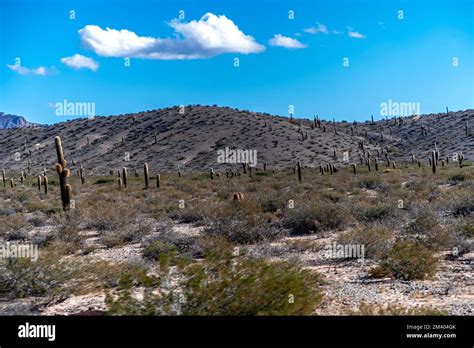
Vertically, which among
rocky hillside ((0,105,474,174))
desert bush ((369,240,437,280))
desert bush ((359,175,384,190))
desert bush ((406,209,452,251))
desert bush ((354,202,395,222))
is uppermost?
rocky hillside ((0,105,474,174))

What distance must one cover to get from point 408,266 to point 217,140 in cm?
6064

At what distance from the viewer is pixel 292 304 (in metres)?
5.25

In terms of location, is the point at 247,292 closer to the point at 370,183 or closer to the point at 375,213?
the point at 375,213

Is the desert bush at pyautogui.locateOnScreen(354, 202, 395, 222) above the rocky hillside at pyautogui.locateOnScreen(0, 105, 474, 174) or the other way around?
the other way around

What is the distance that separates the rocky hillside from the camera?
205 ft

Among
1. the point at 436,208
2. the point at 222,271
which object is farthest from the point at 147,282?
the point at 436,208

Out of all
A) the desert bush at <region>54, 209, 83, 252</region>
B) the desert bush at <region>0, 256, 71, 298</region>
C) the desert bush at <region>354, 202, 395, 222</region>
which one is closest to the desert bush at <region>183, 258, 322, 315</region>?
the desert bush at <region>0, 256, 71, 298</region>

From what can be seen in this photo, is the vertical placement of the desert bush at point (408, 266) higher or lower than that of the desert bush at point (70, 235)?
lower

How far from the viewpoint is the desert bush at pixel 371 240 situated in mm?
9891

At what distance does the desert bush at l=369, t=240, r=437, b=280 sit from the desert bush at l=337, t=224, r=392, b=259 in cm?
111

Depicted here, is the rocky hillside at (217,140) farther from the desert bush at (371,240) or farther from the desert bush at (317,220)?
the desert bush at (371,240)

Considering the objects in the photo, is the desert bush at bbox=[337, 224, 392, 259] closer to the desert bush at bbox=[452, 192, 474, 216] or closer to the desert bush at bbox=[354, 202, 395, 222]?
the desert bush at bbox=[354, 202, 395, 222]

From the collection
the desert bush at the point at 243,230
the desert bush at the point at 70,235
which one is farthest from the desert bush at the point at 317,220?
the desert bush at the point at 70,235

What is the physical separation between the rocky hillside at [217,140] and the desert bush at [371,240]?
4694 cm
